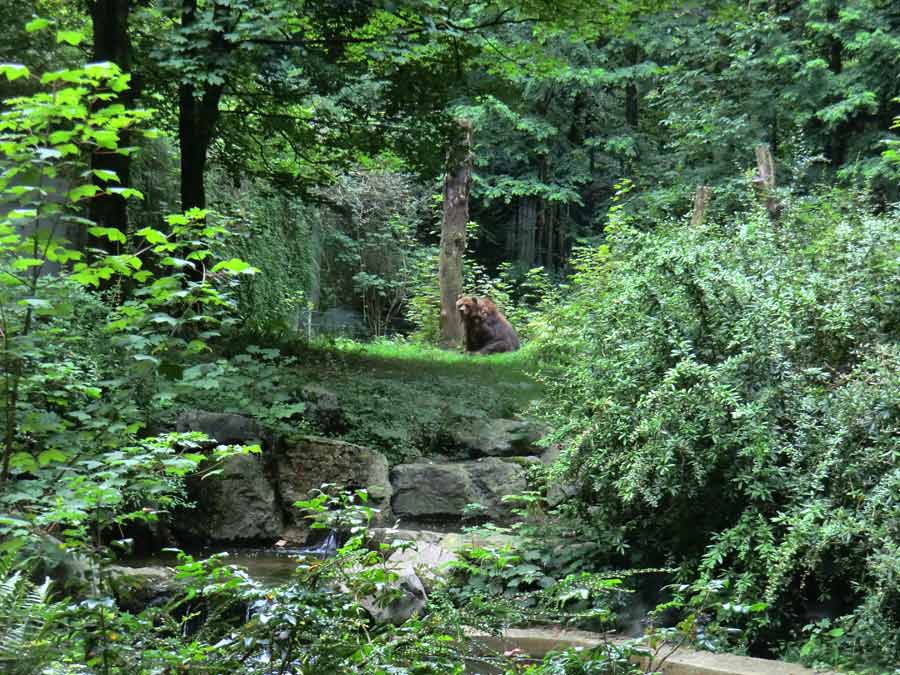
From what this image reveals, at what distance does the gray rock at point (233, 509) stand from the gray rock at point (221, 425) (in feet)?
0.76

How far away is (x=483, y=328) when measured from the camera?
14328 mm

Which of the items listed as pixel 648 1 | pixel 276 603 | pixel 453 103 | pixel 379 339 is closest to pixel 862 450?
pixel 276 603

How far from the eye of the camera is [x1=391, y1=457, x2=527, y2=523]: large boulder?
25.8 feet

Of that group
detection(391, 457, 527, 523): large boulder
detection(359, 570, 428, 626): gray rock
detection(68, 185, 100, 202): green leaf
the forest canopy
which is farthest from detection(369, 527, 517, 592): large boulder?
detection(68, 185, 100, 202): green leaf

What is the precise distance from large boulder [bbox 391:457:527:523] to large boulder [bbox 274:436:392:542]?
216 mm

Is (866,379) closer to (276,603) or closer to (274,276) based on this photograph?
(276,603)

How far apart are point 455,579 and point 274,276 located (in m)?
8.37

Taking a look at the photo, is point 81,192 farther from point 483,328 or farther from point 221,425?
point 483,328

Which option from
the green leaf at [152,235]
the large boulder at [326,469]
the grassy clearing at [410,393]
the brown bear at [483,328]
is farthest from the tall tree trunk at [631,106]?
the green leaf at [152,235]

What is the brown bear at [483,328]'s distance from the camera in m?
14.2

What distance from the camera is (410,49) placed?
28.7 feet

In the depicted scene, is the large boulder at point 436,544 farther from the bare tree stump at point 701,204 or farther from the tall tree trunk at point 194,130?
the tall tree trunk at point 194,130

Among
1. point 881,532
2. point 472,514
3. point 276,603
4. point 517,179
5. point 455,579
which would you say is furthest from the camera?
point 517,179

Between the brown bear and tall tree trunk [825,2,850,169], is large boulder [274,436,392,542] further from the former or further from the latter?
tall tree trunk [825,2,850,169]
